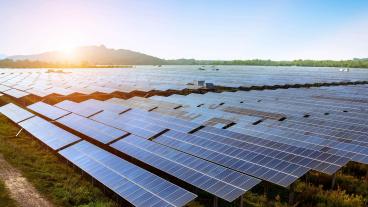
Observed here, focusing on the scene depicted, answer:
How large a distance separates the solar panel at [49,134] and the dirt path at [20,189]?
3.25m

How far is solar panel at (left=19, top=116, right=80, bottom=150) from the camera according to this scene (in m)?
23.1

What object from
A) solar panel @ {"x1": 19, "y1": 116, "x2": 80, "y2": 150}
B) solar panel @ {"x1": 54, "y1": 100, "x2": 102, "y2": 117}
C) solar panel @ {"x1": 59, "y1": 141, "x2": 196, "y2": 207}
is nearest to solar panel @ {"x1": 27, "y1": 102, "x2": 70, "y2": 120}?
solar panel @ {"x1": 54, "y1": 100, "x2": 102, "y2": 117}

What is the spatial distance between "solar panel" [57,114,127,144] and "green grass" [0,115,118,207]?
318 centimetres

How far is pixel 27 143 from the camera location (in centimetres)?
2670

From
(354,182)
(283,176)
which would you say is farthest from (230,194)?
(354,182)

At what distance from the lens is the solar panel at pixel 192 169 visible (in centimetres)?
1450

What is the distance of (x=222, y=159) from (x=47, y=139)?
1416 cm

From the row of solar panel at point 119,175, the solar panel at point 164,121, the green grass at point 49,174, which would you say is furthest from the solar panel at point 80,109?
the row of solar panel at point 119,175

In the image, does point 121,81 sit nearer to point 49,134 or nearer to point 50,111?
point 50,111

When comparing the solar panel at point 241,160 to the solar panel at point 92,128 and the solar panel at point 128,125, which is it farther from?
the solar panel at point 92,128

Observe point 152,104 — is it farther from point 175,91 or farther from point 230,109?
point 175,91

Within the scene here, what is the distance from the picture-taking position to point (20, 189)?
57.2 ft

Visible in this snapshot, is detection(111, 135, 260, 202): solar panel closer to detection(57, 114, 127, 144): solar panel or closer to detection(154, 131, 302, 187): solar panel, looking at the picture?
detection(154, 131, 302, 187): solar panel

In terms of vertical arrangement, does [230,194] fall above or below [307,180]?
above
